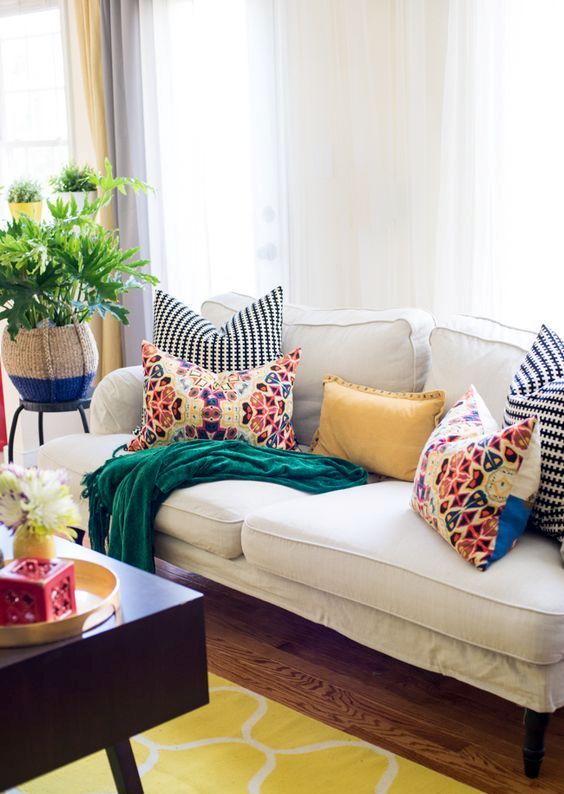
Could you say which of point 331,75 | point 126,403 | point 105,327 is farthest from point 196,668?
point 105,327

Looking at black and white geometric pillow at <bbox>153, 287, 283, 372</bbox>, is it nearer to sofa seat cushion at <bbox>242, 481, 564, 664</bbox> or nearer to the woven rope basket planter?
the woven rope basket planter

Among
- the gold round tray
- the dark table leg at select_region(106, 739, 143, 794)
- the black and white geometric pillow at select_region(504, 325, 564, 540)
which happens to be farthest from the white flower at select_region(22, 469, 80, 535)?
the black and white geometric pillow at select_region(504, 325, 564, 540)

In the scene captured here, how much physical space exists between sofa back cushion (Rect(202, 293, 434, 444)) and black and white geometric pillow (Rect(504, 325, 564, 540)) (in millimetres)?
574

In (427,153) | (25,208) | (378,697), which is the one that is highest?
(427,153)

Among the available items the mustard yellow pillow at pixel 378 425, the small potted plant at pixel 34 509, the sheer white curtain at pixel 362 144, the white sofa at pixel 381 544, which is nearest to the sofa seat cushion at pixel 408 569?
the white sofa at pixel 381 544

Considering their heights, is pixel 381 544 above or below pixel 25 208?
below

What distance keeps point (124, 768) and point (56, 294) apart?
206 centimetres

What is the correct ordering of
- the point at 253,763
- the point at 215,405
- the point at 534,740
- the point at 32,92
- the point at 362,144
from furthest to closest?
the point at 32,92, the point at 362,144, the point at 215,405, the point at 253,763, the point at 534,740

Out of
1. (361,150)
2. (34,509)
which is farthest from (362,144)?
(34,509)

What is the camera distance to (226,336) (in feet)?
10.3

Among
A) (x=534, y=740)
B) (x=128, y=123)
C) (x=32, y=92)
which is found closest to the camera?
(x=534, y=740)

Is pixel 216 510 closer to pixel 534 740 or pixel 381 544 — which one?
pixel 381 544

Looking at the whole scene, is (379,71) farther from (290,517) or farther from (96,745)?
(96,745)

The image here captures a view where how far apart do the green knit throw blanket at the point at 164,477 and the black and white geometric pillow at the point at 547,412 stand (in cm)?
63
